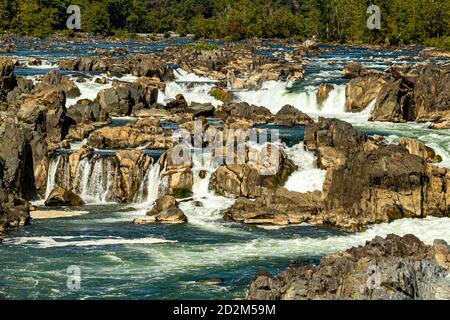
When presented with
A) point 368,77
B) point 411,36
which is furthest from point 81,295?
point 411,36

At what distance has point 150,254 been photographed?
119 feet

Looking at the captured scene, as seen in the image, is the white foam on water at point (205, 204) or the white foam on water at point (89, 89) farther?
the white foam on water at point (89, 89)

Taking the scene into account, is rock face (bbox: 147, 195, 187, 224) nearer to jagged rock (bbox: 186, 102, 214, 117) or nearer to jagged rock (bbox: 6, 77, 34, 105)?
jagged rock (bbox: 6, 77, 34, 105)

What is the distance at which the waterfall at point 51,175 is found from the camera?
48438mm

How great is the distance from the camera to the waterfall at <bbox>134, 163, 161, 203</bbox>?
155 feet

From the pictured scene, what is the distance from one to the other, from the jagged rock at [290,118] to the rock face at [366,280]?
31614 mm

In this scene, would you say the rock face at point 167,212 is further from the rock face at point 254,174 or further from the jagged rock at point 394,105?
the jagged rock at point 394,105

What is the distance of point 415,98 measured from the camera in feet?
211

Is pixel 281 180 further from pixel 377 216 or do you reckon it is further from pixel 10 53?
pixel 10 53

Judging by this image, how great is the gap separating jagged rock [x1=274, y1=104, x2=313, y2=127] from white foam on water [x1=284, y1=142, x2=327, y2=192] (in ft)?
30.9

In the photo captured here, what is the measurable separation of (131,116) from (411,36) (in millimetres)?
90801

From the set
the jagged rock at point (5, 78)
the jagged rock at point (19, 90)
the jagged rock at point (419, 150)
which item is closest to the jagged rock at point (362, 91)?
the jagged rock at point (419, 150)

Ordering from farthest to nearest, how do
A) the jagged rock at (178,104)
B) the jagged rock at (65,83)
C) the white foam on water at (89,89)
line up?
1. the jagged rock at (65,83)
2. the white foam on water at (89,89)
3. the jagged rock at (178,104)

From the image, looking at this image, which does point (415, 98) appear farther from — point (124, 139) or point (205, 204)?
point (205, 204)
